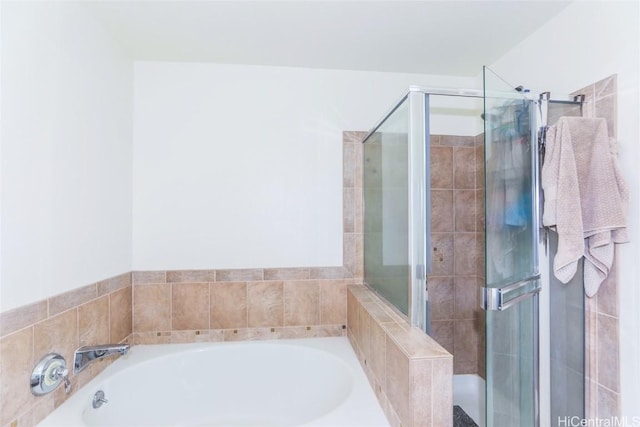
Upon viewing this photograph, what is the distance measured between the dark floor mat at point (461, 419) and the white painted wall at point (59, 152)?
2.30 meters

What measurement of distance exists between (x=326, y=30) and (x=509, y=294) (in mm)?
1584

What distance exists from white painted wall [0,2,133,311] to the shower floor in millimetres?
2380

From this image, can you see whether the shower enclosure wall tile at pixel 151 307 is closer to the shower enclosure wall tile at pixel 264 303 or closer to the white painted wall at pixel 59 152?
the white painted wall at pixel 59 152

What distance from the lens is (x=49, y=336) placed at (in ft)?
4.24

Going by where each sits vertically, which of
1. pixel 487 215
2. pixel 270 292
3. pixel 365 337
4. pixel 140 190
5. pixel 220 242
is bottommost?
pixel 365 337

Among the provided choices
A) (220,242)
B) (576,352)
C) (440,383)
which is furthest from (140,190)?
(576,352)

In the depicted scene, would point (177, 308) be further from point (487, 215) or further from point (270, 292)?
point (487, 215)

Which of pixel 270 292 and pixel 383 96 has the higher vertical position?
pixel 383 96

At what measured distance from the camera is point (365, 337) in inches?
66.5

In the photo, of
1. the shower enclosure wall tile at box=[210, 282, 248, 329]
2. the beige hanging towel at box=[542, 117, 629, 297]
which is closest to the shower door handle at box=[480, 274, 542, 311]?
the beige hanging towel at box=[542, 117, 629, 297]

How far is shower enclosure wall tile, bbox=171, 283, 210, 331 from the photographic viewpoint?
6.76 ft

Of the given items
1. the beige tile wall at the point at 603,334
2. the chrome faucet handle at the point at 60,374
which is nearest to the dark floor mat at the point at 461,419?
the beige tile wall at the point at 603,334

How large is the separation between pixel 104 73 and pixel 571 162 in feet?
7.55

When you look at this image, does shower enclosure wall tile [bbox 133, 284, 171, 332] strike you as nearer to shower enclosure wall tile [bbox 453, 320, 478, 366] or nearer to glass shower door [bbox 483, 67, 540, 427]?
glass shower door [bbox 483, 67, 540, 427]
